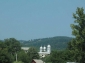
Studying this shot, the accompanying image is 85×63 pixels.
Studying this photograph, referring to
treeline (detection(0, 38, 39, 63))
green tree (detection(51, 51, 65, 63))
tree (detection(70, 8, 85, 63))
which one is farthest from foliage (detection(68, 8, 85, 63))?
green tree (detection(51, 51, 65, 63))

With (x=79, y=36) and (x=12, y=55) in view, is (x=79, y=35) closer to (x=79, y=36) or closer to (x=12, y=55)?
(x=79, y=36)

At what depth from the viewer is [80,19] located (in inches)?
1428

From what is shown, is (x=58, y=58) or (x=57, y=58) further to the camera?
(x=57, y=58)

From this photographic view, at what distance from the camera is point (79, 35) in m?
35.3

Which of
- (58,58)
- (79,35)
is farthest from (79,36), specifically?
(58,58)

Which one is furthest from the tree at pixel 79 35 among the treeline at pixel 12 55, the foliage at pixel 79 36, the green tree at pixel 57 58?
the green tree at pixel 57 58

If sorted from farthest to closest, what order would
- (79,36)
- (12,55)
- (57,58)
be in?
(12,55) → (57,58) → (79,36)

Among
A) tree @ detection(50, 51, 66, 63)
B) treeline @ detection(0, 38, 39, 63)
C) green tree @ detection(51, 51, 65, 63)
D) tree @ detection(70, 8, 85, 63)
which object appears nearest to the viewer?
tree @ detection(70, 8, 85, 63)

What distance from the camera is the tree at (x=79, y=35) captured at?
3522 centimetres

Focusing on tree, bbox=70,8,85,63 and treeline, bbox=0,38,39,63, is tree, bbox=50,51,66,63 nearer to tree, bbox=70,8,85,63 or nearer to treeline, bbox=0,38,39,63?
treeline, bbox=0,38,39,63

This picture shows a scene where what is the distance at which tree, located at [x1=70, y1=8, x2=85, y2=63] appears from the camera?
1387 inches

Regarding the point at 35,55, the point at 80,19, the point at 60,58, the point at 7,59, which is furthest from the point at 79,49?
the point at 35,55

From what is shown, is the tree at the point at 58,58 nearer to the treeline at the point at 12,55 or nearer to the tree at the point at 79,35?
the treeline at the point at 12,55

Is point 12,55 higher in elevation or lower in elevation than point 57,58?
higher
